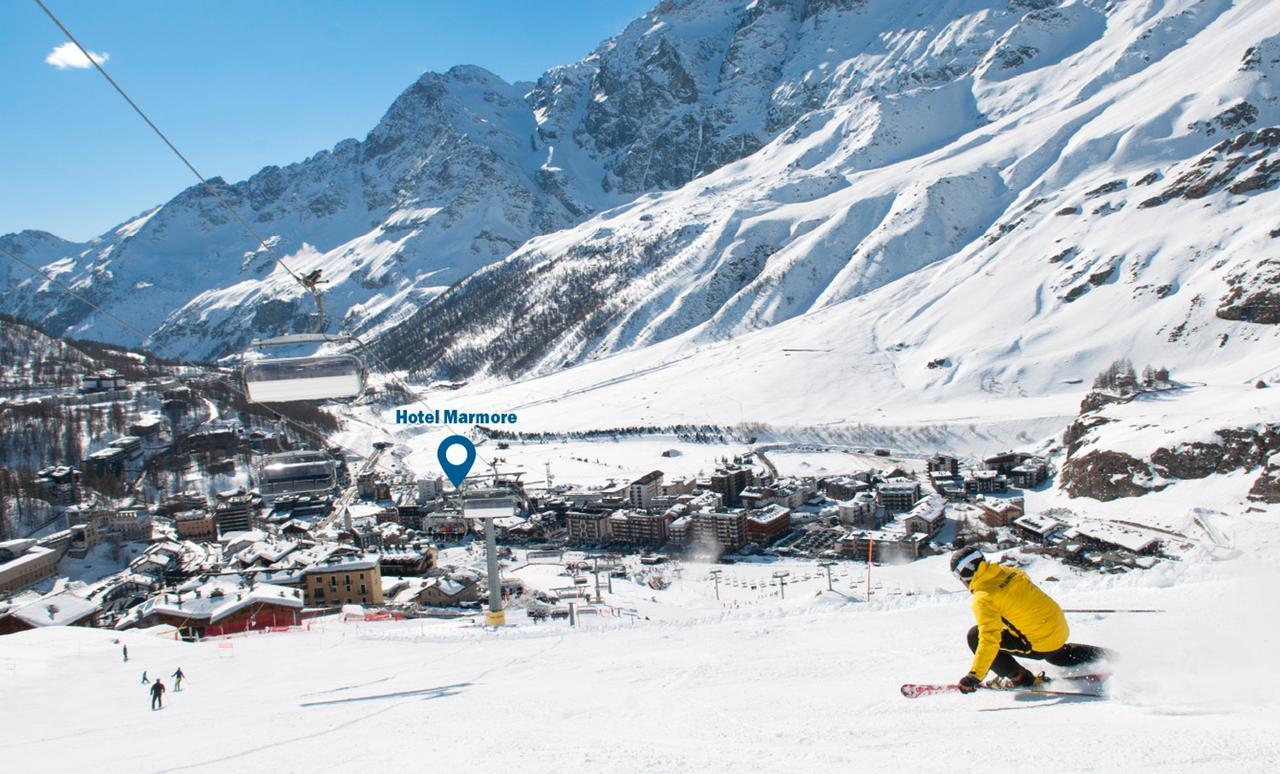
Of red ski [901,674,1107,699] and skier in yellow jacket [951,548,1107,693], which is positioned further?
skier in yellow jacket [951,548,1107,693]

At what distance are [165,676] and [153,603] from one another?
21.4m

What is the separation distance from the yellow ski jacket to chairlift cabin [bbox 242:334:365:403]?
9397mm

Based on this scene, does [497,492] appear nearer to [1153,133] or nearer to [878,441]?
[878,441]

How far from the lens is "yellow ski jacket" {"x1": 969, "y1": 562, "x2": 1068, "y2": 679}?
5.71 m

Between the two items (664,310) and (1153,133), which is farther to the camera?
(664,310)

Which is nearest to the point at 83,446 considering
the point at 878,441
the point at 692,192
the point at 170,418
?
the point at 170,418

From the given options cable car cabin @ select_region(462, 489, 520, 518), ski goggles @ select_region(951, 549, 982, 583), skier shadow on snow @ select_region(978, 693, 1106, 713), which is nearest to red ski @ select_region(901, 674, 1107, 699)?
skier shadow on snow @ select_region(978, 693, 1106, 713)

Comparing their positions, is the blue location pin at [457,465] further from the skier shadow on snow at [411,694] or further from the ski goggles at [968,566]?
the ski goggles at [968,566]

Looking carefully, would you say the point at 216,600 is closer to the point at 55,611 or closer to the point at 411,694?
the point at 55,611

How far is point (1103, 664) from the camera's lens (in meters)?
5.72

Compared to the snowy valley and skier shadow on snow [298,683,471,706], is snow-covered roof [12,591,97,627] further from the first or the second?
skier shadow on snow [298,683,471,706]

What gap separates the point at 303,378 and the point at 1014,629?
10.4 m

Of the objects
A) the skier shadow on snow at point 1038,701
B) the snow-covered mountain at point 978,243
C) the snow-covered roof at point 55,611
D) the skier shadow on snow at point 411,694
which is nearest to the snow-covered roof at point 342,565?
the snow-covered roof at point 55,611

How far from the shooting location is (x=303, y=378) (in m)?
12.2
